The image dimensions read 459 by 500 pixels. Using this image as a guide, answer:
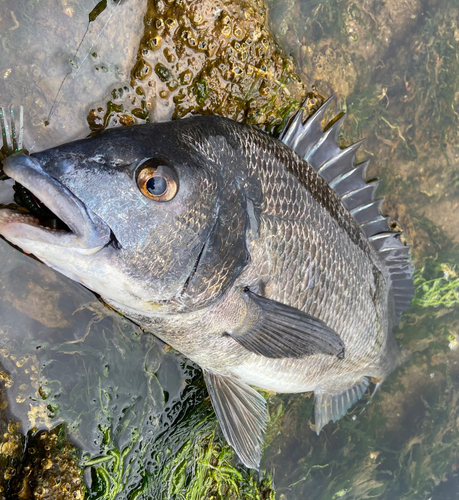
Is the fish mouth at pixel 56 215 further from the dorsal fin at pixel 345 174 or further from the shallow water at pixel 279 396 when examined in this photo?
the dorsal fin at pixel 345 174

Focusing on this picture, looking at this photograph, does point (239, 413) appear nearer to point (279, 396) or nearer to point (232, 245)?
point (279, 396)

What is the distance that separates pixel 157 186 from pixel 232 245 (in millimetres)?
509

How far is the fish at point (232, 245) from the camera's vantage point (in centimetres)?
161

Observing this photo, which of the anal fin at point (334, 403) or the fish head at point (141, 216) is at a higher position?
the fish head at point (141, 216)

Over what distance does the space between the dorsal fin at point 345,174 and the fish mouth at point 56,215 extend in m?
1.48

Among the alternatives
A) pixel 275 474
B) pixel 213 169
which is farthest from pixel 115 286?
pixel 275 474

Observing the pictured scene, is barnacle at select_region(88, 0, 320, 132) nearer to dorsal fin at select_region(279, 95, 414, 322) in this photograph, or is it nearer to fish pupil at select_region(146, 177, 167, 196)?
dorsal fin at select_region(279, 95, 414, 322)

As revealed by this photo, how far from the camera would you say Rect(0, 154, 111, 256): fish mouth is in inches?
60.2

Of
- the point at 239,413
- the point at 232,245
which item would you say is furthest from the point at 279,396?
the point at 232,245

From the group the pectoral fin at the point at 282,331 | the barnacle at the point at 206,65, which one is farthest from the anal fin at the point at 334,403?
the barnacle at the point at 206,65

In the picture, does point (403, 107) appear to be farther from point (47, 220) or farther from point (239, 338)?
point (47, 220)

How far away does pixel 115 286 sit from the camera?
1.77 m

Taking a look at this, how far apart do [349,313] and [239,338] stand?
3.20 ft

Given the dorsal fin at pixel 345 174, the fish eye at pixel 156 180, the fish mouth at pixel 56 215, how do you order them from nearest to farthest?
the fish mouth at pixel 56 215
the fish eye at pixel 156 180
the dorsal fin at pixel 345 174
